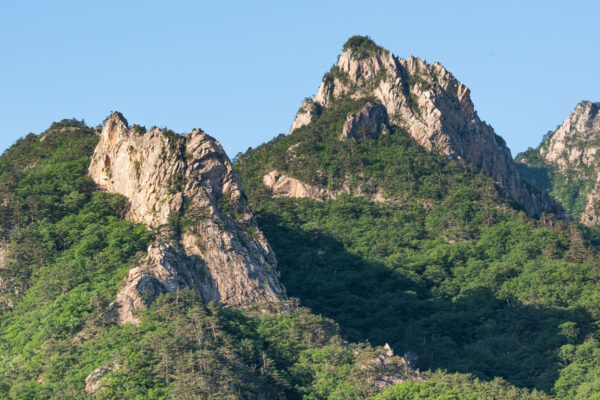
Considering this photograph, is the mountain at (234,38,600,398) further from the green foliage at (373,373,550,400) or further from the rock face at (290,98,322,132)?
the green foliage at (373,373,550,400)

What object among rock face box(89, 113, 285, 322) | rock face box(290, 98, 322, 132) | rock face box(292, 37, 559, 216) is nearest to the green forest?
rock face box(89, 113, 285, 322)

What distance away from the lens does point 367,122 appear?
17038cm

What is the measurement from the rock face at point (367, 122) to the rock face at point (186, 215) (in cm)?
5067

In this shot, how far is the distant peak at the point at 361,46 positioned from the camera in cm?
17850

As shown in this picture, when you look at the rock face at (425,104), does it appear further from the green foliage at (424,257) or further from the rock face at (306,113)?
the green foliage at (424,257)

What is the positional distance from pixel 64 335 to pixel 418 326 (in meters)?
39.6

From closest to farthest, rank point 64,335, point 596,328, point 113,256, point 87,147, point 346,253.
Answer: point 64,335
point 113,256
point 596,328
point 87,147
point 346,253

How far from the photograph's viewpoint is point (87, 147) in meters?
132

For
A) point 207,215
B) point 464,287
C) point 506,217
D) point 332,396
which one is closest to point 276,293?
point 207,215

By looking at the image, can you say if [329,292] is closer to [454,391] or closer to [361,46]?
[454,391]

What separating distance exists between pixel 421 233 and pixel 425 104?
1033 inches

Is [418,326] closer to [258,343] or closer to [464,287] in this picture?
[464,287]

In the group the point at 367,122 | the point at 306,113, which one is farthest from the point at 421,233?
the point at 306,113

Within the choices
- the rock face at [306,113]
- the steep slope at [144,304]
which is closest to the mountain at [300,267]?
the steep slope at [144,304]
